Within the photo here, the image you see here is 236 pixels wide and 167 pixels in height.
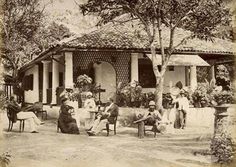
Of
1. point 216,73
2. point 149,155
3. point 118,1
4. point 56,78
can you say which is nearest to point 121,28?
point 118,1

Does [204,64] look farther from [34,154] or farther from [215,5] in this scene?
[34,154]

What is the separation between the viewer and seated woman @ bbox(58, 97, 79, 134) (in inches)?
217

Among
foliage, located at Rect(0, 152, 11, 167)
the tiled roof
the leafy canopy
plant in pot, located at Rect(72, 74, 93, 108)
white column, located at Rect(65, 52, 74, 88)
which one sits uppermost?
the leafy canopy

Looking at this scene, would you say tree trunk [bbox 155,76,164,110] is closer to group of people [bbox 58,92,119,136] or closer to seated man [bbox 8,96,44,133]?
group of people [bbox 58,92,119,136]

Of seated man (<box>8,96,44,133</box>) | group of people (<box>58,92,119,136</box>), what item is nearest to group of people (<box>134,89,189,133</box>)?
group of people (<box>58,92,119,136</box>)

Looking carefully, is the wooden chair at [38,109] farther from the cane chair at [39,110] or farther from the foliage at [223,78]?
the foliage at [223,78]

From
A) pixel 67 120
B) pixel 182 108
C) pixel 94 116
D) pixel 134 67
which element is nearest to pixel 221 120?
Answer: pixel 182 108

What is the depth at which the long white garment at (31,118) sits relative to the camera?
5.36 meters

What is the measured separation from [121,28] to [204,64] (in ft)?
3.88

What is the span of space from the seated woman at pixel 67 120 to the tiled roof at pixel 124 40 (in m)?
0.83

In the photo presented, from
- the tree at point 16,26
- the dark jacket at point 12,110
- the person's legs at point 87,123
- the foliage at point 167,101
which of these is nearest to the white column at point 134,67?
the foliage at point 167,101

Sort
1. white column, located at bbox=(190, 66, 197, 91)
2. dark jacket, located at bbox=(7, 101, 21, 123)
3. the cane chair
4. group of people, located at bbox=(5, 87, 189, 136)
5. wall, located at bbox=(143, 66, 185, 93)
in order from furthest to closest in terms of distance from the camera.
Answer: white column, located at bbox=(190, 66, 197, 91) < wall, located at bbox=(143, 66, 185, 93) < the cane chair < group of people, located at bbox=(5, 87, 189, 136) < dark jacket, located at bbox=(7, 101, 21, 123)

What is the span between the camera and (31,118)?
5.46 meters

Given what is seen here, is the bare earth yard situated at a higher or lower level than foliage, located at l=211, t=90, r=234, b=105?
lower
